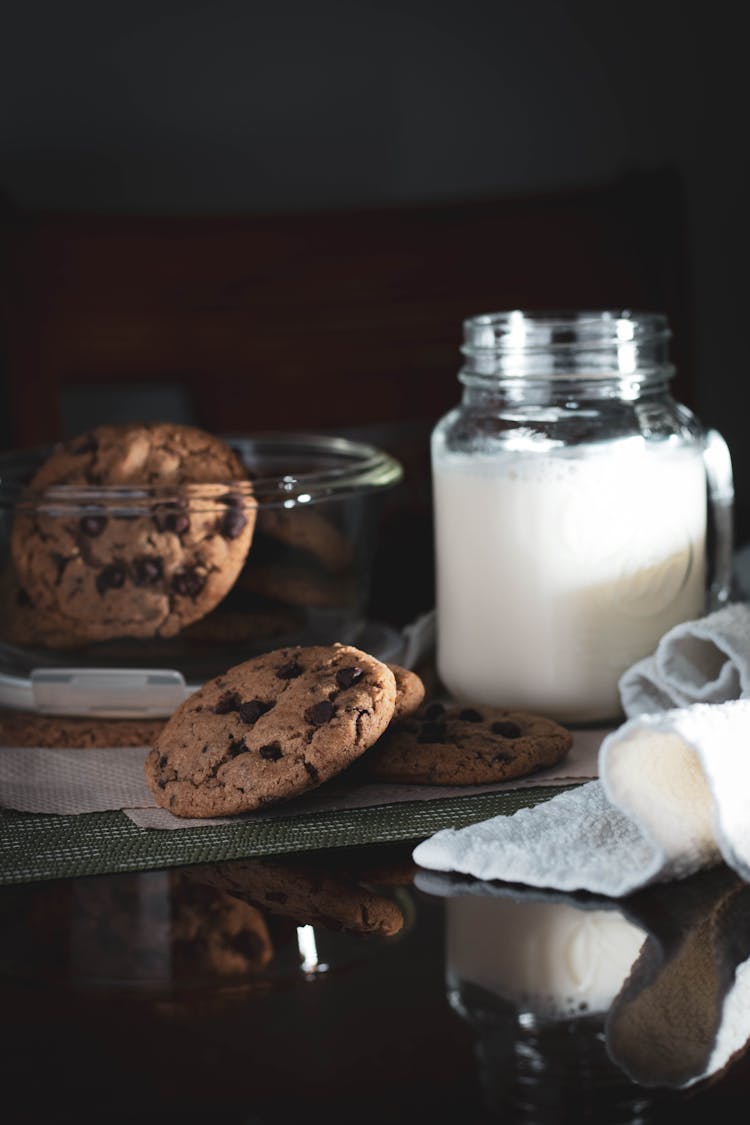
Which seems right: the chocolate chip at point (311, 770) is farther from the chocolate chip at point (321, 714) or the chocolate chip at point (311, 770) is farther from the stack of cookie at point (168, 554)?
the stack of cookie at point (168, 554)

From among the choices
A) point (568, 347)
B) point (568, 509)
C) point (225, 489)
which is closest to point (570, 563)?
point (568, 509)

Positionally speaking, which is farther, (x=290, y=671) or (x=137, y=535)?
(x=137, y=535)

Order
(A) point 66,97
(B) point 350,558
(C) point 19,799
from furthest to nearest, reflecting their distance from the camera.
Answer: (A) point 66,97
(B) point 350,558
(C) point 19,799

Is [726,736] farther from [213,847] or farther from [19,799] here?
[19,799]

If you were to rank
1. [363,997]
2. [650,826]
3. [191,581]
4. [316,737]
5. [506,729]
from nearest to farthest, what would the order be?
[363,997] → [650,826] → [316,737] → [506,729] → [191,581]

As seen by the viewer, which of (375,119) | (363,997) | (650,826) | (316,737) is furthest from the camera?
(375,119)

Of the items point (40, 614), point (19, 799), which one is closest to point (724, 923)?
point (19, 799)

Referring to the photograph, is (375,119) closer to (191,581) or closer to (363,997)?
(191,581)
